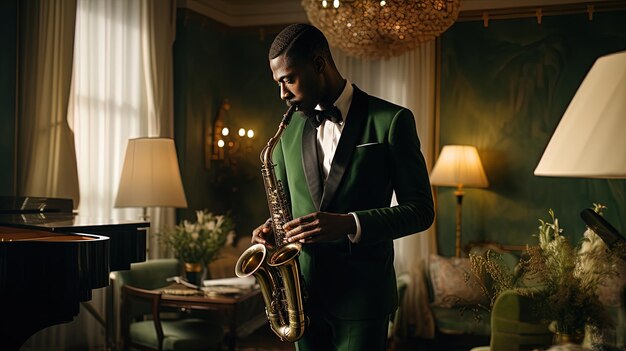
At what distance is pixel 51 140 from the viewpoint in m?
4.43

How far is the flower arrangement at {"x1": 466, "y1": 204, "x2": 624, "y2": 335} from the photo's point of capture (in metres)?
1.77

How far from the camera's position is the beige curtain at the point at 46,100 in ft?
14.0

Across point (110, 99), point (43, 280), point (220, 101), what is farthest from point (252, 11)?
Answer: point (43, 280)

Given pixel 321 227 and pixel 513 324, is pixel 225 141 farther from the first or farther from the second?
pixel 321 227

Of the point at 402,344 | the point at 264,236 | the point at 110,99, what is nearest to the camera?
the point at 264,236

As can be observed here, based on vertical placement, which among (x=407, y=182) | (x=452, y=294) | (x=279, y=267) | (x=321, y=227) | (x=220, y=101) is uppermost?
(x=220, y=101)

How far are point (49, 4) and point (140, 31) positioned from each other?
1.37 metres

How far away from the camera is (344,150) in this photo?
2008 millimetres

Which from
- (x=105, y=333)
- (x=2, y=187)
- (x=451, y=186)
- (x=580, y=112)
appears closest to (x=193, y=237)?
(x=105, y=333)

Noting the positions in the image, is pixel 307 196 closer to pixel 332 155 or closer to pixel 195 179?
pixel 332 155

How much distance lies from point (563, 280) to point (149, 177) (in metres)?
3.28

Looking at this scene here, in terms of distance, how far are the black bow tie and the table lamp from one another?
106 inches

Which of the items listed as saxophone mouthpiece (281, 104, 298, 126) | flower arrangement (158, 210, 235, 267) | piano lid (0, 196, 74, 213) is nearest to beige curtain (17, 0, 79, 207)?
piano lid (0, 196, 74, 213)

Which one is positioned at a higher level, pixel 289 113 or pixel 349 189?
pixel 289 113
